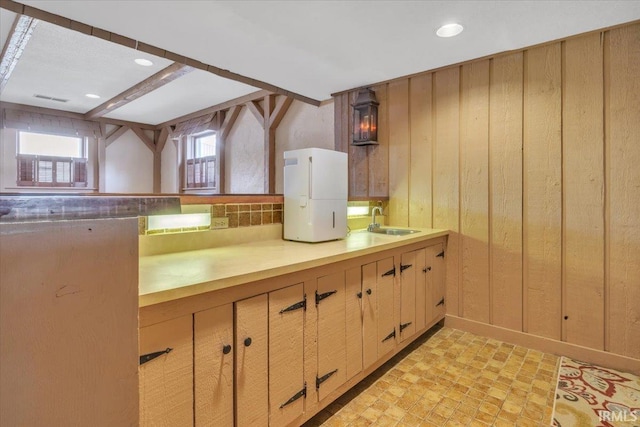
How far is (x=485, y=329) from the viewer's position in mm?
2844

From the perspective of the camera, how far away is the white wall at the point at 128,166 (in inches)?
280

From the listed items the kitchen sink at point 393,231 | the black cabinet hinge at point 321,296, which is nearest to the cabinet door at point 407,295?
the kitchen sink at point 393,231

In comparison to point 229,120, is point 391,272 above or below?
below

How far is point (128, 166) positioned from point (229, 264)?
23.6 feet

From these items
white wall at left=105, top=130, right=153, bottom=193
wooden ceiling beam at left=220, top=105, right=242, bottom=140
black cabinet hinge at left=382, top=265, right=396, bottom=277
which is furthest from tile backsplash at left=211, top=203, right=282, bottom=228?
white wall at left=105, top=130, right=153, bottom=193

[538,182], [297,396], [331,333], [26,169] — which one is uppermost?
[26,169]

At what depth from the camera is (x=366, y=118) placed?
135 inches

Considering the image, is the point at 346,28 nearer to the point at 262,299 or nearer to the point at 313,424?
the point at 262,299

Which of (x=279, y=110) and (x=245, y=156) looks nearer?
(x=279, y=110)

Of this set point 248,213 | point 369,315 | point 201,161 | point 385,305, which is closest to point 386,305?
point 385,305

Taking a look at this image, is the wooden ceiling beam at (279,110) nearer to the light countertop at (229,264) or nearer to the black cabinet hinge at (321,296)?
the light countertop at (229,264)

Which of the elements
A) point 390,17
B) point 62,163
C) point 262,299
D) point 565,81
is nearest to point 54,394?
point 262,299

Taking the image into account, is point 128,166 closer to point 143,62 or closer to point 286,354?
point 143,62

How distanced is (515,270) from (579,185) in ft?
2.60
